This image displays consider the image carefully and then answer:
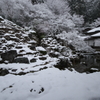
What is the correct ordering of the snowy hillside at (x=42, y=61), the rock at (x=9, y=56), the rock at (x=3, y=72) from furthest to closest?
the rock at (x=9, y=56), the rock at (x=3, y=72), the snowy hillside at (x=42, y=61)

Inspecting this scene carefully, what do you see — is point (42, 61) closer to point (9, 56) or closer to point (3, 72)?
point (9, 56)

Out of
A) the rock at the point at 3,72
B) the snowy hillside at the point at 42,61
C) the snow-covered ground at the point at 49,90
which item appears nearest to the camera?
the snow-covered ground at the point at 49,90

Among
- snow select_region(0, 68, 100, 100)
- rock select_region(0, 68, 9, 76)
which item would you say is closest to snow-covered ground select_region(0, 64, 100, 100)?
snow select_region(0, 68, 100, 100)

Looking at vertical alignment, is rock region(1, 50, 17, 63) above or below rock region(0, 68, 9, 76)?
above

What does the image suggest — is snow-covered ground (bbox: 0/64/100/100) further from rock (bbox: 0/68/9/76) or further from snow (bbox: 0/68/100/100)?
rock (bbox: 0/68/9/76)

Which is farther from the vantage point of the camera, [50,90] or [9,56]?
[9,56]

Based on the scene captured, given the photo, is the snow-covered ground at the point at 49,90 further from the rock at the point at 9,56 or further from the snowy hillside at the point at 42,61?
the rock at the point at 9,56

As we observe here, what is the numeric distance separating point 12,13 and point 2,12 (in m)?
1.23

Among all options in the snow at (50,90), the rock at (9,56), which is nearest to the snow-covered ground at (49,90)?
the snow at (50,90)

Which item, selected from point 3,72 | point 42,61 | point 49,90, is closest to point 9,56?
point 3,72

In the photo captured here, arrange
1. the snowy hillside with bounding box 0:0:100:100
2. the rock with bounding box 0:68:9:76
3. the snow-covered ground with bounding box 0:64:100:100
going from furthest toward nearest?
the rock with bounding box 0:68:9:76 → the snowy hillside with bounding box 0:0:100:100 → the snow-covered ground with bounding box 0:64:100:100

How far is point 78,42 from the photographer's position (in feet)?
23.6

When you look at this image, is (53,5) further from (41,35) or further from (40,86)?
(40,86)

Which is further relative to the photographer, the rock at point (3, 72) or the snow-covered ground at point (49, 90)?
the rock at point (3, 72)
